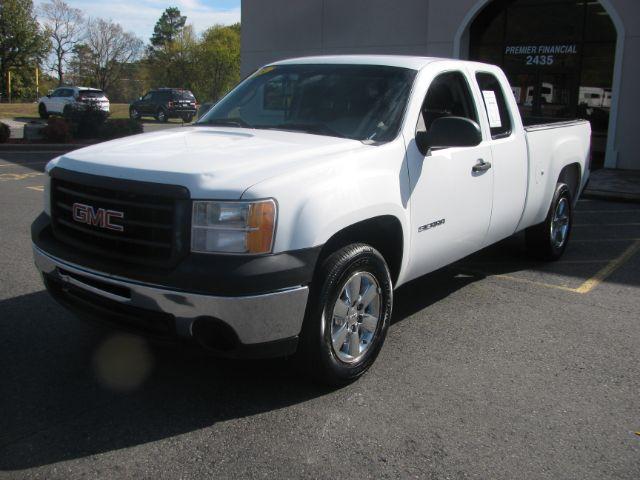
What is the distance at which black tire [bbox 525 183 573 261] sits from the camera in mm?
6547

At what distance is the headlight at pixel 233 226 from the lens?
3.15 metres

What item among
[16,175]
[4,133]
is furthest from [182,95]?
[16,175]

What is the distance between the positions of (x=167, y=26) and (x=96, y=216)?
106148 millimetres

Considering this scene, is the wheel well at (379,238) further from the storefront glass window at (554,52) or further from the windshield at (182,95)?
the windshield at (182,95)

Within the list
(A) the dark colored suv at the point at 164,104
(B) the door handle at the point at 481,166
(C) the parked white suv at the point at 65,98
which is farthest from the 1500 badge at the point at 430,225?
(C) the parked white suv at the point at 65,98

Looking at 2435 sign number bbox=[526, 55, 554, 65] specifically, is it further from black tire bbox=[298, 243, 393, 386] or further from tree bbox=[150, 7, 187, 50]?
tree bbox=[150, 7, 187, 50]

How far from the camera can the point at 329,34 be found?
65.3 feet

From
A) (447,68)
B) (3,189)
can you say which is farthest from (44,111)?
(447,68)

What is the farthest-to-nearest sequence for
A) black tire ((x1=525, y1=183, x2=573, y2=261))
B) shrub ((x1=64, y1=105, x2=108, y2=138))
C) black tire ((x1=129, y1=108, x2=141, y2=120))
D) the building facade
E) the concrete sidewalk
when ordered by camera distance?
black tire ((x1=129, y1=108, x2=141, y2=120)), shrub ((x1=64, y1=105, x2=108, y2=138)), the building facade, the concrete sidewalk, black tire ((x1=525, y1=183, x2=573, y2=261))

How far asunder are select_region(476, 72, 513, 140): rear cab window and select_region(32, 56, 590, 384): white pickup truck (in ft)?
0.20

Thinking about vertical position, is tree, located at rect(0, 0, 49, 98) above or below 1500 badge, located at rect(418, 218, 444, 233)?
above

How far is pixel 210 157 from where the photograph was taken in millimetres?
3520

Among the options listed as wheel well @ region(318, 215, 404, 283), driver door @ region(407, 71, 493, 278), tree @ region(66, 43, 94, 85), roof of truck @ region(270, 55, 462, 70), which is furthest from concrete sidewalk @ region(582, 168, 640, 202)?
tree @ region(66, 43, 94, 85)

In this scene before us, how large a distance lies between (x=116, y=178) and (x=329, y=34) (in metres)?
17.6
